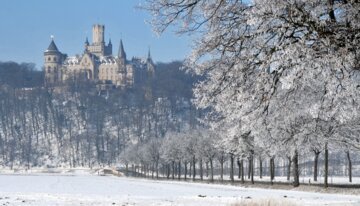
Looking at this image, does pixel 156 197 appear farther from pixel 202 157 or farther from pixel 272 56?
pixel 202 157

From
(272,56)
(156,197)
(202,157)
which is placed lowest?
(156,197)

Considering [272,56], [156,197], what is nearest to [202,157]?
[156,197]

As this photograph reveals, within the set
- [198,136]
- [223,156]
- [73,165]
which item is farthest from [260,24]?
[73,165]

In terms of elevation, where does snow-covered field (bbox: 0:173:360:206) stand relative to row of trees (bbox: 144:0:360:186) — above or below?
below

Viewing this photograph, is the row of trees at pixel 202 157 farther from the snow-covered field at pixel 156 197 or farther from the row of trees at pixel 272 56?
the row of trees at pixel 272 56

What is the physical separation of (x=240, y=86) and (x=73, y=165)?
181 meters

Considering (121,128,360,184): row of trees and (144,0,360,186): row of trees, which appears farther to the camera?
(121,128,360,184): row of trees

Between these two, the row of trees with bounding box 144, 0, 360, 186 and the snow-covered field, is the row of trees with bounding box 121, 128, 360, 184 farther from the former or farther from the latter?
the row of trees with bounding box 144, 0, 360, 186

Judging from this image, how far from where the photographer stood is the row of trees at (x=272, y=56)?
1300cm

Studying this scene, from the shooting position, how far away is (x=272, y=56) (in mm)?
13523

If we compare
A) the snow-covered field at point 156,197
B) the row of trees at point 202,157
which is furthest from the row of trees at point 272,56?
the row of trees at point 202,157

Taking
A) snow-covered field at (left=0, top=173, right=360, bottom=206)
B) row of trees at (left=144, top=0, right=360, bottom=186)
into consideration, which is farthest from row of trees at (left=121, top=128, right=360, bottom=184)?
row of trees at (left=144, top=0, right=360, bottom=186)

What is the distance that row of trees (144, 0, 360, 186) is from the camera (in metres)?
13.0

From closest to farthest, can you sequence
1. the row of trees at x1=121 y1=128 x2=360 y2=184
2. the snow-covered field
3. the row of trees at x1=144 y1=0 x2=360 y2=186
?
the row of trees at x1=144 y1=0 x2=360 y2=186 < the snow-covered field < the row of trees at x1=121 y1=128 x2=360 y2=184
